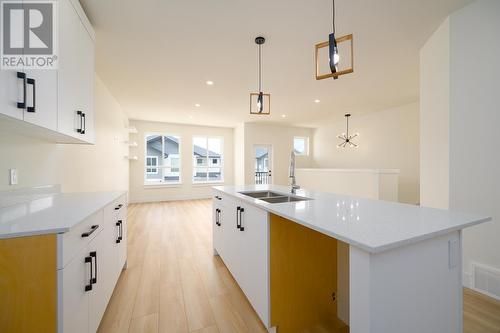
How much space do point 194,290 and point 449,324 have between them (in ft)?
5.99

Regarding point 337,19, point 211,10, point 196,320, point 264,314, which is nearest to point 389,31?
Answer: point 337,19

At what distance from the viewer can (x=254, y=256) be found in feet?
4.85

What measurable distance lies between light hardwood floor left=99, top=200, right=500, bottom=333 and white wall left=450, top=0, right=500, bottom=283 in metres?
0.59

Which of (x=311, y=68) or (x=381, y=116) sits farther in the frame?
(x=381, y=116)

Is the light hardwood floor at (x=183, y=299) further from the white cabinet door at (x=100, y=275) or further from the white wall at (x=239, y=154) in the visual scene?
the white wall at (x=239, y=154)

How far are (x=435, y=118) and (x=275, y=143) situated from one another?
5521mm

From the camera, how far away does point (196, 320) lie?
4.91ft

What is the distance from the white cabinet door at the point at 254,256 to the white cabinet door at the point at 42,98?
1.47m

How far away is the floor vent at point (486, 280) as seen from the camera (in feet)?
5.68

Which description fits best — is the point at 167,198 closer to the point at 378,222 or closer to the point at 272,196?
the point at 272,196

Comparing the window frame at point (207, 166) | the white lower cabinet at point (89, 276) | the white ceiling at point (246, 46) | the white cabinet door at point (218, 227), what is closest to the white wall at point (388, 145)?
the white ceiling at point (246, 46)

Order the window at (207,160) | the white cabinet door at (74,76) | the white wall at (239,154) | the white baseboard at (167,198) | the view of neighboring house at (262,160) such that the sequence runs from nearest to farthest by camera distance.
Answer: the white cabinet door at (74,76) → the white baseboard at (167,198) → the white wall at (239,154) → the window at (207,160) → the view of neighboring house at (262,160)

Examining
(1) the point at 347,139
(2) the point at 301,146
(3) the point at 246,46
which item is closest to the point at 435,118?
(3) the point at 246,46

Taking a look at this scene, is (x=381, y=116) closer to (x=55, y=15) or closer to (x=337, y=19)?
(x=337, y=19)
